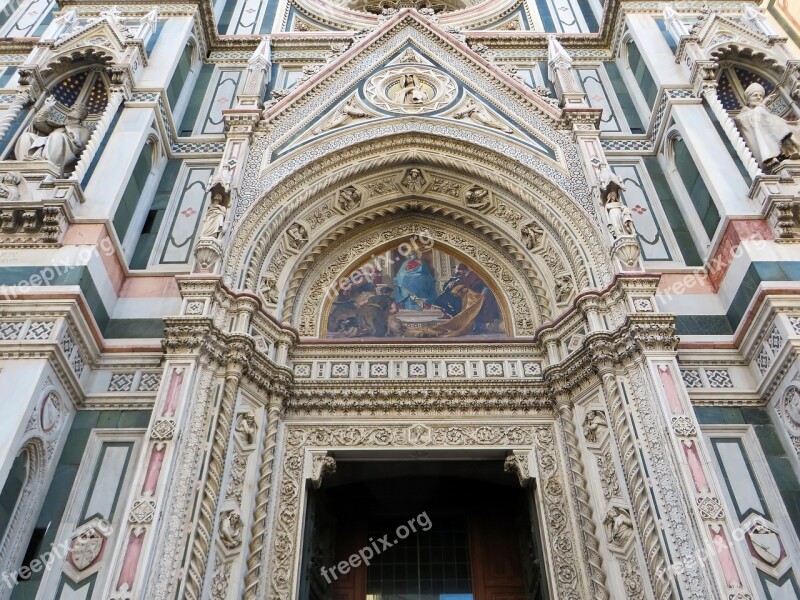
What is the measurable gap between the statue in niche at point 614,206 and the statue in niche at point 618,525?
3386mm

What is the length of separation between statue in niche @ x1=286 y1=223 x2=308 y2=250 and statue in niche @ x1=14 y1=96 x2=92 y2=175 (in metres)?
3.00

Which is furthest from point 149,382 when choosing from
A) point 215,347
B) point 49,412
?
point 49,412

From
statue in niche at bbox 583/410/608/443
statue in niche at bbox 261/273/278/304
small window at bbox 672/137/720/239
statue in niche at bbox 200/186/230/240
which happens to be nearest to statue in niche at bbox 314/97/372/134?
statue in niche at bbox 200/186/230/240

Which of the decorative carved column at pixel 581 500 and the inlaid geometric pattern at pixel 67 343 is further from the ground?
the inlaid geometric pattern at pixel 67 343

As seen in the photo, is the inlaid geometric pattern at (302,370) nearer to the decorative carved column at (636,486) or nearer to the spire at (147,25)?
the decorative carved column at (636,486)

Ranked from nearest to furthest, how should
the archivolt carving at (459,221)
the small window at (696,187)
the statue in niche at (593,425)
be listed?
1. the statue in niche at (593,425)
2. the small window at (696,187)
3. the archivolt carving at (459,221)

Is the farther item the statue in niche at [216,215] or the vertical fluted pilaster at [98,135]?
the vertical fluted pilaster at [98,135]

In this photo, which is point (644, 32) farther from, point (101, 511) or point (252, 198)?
point (101, 511)

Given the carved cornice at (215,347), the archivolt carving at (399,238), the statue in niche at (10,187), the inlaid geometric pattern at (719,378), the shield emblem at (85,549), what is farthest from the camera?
the archivolt carving at (399,238)

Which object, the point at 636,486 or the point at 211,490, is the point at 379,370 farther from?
the point at 636,486

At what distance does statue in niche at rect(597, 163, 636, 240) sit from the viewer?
8.80 metres

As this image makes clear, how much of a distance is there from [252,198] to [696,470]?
644 cm

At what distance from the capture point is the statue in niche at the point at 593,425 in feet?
25.2

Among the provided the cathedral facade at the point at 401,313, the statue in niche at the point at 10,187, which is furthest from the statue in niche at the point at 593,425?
the statue in niche at the point at 10,187
